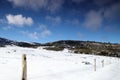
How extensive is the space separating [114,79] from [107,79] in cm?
63

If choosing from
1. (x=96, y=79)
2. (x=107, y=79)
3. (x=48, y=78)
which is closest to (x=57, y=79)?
(x=48, y=78)

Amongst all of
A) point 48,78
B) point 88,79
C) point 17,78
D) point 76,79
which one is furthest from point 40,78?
point 88,79

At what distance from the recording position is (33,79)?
13.4 metres

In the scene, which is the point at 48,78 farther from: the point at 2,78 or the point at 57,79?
the point at 2,78

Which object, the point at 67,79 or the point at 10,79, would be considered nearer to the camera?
the point at 10,79

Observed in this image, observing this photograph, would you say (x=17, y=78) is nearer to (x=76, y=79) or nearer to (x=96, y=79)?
(x=76, y=79)

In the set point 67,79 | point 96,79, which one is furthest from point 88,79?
point 67,79

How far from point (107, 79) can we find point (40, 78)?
488 centimetres

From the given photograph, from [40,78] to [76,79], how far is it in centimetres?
260

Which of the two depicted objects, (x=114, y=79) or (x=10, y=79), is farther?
(x=114, y=79)

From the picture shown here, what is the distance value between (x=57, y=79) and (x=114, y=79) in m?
4.25

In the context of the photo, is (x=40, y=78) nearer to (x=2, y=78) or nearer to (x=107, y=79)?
(x=2, y=78)

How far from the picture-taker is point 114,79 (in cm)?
Result: 1431

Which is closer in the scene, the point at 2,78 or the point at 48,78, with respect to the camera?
the point at 2,78
